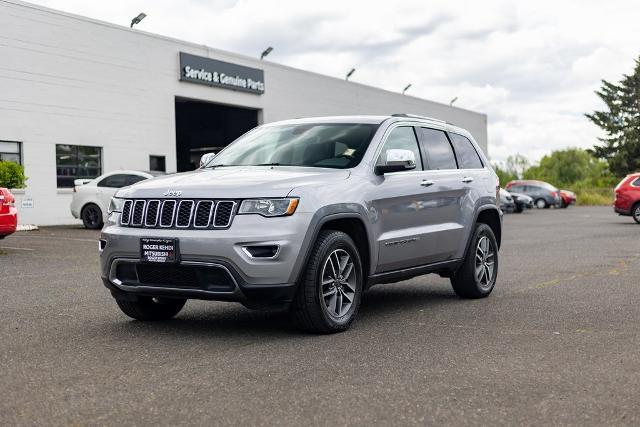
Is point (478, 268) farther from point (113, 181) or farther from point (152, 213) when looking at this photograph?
point (113, 181)

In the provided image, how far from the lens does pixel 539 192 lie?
159ft

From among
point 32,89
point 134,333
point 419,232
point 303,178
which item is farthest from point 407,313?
point 32,89

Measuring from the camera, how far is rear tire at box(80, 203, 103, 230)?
2233cm

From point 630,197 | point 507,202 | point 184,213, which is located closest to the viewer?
point 184,213

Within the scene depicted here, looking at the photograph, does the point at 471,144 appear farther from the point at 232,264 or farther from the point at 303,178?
the point at 232,264

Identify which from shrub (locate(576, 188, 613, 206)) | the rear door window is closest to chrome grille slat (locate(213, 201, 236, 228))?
the rear door window

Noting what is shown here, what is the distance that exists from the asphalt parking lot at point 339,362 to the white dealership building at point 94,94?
55.3 ft

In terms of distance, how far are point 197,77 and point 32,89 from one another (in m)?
7.46

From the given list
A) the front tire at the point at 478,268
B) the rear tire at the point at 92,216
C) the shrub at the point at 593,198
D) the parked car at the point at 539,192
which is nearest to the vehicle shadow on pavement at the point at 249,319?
the front tire at the point at 478,268

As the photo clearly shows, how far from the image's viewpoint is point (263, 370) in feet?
17.7

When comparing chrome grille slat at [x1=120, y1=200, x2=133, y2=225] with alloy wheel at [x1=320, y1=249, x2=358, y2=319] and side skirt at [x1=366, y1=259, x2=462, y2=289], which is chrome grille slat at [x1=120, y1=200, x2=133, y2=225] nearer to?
alloy wheel at [x1=320, y1=249, x2=358, y2=319]

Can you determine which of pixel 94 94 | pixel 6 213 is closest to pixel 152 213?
pixel 6 213

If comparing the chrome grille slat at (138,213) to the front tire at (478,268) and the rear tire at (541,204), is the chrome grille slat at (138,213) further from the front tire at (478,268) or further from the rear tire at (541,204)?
the rear tire at (541,204)

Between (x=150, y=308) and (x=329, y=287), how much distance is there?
63.9 inches
